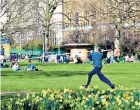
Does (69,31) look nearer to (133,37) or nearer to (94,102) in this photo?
(133,37)

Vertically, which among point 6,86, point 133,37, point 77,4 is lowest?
point 6,86

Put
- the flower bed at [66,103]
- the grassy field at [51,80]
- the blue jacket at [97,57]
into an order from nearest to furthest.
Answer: the flower bed at [66,103]
the blue jacket at [97,57]
the grassy field at [51,80]

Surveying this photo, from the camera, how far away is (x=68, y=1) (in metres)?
56.3

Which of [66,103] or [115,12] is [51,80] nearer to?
[66,103]

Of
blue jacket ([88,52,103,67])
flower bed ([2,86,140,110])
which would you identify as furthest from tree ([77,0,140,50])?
flower bed ([2,86,140,110])

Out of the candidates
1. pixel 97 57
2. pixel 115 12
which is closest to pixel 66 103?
pixel 97 57

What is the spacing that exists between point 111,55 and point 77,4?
477 inches

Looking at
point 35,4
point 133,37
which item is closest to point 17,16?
point 35,4

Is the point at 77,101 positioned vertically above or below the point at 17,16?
below

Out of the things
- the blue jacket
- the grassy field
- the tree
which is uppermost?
the tree

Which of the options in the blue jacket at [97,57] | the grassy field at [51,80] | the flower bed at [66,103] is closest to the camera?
the flower bed at [66,103]

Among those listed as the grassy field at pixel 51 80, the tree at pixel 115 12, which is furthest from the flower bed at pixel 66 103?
the tree at pixel 115 12

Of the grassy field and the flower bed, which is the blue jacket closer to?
the grassy field

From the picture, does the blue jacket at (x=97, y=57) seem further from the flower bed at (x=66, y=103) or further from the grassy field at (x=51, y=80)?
the flower bed at (x=66, y=103)
